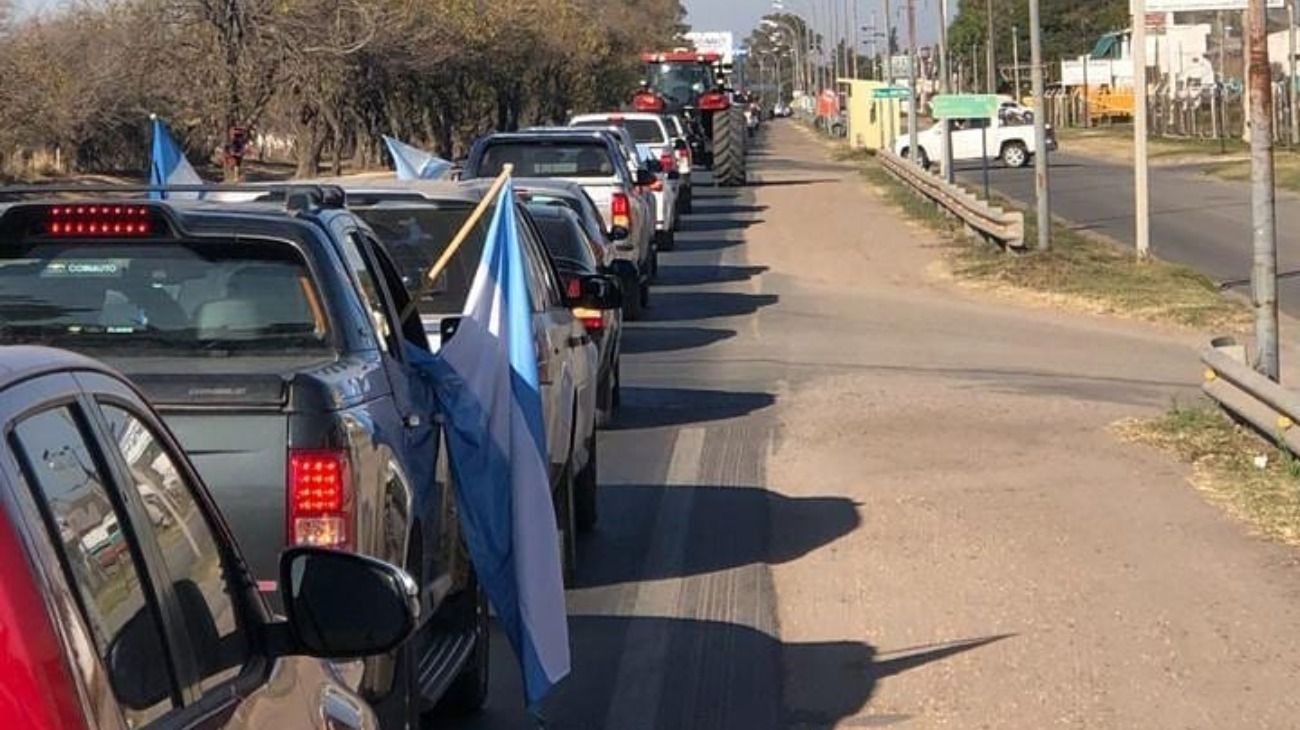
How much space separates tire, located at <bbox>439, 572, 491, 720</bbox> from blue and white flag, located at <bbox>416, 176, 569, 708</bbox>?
0.15 m

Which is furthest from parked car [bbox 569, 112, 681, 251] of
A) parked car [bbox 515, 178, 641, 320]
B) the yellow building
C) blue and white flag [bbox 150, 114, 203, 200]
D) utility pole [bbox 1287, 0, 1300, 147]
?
utility pole [bbox 1287, 0, 1300, 147]

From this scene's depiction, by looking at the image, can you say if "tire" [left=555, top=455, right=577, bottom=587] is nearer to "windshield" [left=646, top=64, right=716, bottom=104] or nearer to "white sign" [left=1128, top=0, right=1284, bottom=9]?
"white sign" [left=1128, top=0, right=1284, bottom=9]

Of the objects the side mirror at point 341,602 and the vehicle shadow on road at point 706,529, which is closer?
the side mirror at point 341,602

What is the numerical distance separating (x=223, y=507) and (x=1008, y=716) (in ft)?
10.6

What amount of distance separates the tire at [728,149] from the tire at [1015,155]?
11.9m

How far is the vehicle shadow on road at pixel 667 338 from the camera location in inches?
797

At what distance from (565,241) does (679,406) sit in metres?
1.84

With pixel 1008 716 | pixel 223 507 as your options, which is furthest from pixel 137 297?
pixel 1008 716

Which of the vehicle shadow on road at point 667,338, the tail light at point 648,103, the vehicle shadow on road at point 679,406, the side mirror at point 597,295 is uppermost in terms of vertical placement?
the tail light at point 648,103

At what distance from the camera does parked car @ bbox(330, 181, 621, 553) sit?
9.73m

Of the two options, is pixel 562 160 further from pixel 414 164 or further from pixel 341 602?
pixel 341 602

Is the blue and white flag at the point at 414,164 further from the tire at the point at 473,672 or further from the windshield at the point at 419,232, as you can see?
the tire at the point at 473,672

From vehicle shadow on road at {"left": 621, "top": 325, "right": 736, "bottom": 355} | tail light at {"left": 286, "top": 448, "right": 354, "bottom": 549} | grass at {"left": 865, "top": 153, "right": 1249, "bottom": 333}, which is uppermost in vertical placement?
tail light at {"left": 286, "top": 448, "right": 354, "bottom": 549}

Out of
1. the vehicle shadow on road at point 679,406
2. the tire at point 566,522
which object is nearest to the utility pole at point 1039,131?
the vehicle shadow on road at point 679,406
